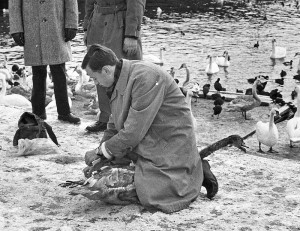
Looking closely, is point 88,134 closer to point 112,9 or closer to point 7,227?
point 112,9

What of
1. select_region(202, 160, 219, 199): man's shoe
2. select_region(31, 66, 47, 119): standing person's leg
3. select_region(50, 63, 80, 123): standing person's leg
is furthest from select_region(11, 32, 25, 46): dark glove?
select_region(202, 160, 219, 199): man's shoe

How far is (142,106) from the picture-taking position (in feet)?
13.6

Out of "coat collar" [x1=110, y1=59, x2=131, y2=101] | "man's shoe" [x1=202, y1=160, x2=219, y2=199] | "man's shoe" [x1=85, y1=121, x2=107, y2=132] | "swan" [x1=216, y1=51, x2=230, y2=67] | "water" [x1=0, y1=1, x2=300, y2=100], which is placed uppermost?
"coat collar" [x1=110, y1=59, x2=131, y2=101]

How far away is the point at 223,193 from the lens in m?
4.73

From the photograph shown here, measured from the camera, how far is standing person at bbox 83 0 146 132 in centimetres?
617

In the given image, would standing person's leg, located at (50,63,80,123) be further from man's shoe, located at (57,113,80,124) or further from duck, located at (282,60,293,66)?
duck, located at (282,60,293,66)

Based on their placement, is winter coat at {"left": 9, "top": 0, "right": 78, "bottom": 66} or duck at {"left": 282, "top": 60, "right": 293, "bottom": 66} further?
duck at {"left": 282, "top": 60, "right": 293, "bottom": 66}

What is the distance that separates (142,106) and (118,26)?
2.28 m

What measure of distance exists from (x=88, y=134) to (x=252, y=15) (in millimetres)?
19389

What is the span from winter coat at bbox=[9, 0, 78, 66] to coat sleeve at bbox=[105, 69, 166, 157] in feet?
8.59

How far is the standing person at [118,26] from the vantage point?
6.17 meters

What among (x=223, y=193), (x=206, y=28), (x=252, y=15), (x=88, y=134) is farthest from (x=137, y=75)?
(x=252, y=15)

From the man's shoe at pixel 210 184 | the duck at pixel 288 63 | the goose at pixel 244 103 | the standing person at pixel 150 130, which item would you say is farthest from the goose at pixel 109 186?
the duck at pixel 288 63

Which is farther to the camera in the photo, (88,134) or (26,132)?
(88,134)
